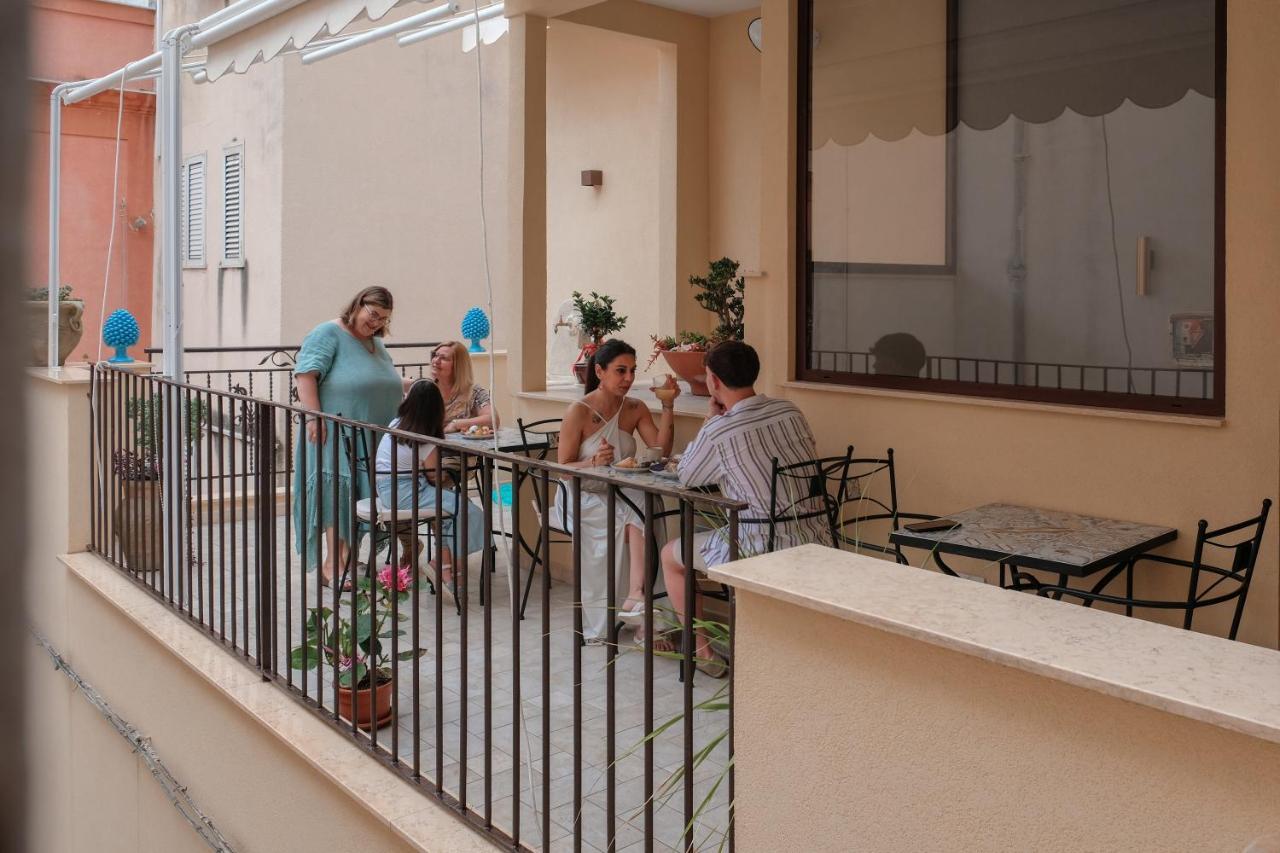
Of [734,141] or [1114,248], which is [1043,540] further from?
[734,141]

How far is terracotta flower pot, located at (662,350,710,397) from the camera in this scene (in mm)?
7047

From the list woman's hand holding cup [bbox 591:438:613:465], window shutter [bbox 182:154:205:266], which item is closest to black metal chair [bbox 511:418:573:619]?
woman's hand holding cup [bbox 591:438:613:465]

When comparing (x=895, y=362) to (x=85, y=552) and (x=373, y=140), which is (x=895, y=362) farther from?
(x=373, y=140)

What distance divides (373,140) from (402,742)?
10381 millimetres

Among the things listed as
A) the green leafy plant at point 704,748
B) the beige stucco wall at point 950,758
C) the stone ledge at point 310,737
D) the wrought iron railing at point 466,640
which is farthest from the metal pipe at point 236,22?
the beige stucco wall at point 950,758

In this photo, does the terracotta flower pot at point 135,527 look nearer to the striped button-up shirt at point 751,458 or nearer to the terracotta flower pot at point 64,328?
the terracotta flower pot at point 64,328

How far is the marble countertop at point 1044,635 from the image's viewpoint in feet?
5.96

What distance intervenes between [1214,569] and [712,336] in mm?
3740

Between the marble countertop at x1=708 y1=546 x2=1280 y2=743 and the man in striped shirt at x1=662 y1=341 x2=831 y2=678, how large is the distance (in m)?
2.17

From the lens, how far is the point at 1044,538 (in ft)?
14.2

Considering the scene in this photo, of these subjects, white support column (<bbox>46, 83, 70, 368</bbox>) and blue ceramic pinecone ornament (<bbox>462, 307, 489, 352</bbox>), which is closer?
white support column (<bbox>46, 83, 70, 368</bbox>)

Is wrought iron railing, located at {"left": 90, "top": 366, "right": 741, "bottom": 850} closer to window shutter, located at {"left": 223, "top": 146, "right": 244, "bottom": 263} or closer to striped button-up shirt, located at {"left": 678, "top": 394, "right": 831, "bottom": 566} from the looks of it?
striped button-up shirt, located at {"left": 678, "top": 394, "right": 831, "bottom": 566}

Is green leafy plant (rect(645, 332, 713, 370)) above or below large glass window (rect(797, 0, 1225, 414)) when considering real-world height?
below

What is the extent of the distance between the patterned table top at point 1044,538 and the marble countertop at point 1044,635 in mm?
1443
